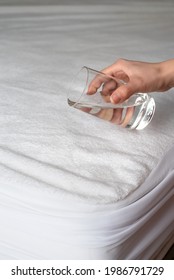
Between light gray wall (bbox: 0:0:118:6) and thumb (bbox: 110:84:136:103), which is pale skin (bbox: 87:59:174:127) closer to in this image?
thumb (bbox: 110:84:136:103)

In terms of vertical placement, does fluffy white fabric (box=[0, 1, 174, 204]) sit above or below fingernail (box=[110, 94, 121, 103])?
below

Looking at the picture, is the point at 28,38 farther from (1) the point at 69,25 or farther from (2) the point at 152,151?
(2) the point at 152,151

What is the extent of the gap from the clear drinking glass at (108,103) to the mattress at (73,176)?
2 centimetres

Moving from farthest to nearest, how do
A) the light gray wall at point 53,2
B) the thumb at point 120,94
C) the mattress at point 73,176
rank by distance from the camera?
the light gray wall at point 53,2 < the thumb at point 120,94 < the mattress at point 73,176

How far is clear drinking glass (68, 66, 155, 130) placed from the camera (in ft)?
2.56

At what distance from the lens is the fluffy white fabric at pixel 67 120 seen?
2.19 ft

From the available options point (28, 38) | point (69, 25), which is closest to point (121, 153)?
point (28, 38)

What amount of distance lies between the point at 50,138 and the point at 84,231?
0.65ft

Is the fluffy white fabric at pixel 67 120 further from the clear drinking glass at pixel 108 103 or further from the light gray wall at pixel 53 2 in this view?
the light gray wall at pixel 53 2

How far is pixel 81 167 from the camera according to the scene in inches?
27.4

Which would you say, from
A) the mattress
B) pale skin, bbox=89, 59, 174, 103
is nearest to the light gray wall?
the mattress

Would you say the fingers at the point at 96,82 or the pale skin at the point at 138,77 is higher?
the pale skin at the point at 138,77

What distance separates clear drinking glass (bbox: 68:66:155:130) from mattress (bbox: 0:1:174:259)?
0.02 m

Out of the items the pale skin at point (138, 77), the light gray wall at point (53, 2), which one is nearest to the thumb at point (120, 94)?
the pale skin at point (138, 77)
